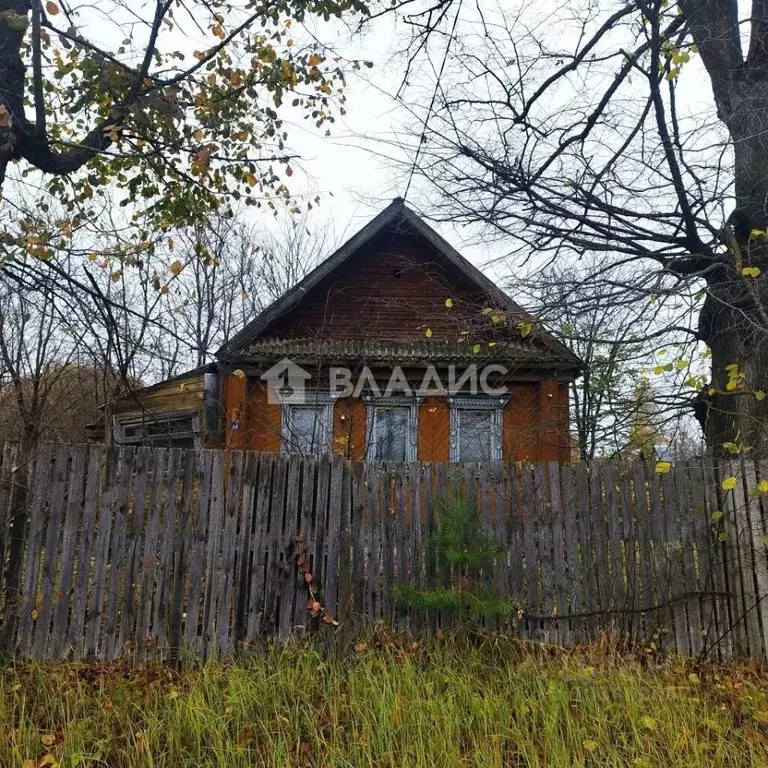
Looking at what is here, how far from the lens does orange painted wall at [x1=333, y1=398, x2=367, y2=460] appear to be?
1057cm

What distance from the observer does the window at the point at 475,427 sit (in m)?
10.9

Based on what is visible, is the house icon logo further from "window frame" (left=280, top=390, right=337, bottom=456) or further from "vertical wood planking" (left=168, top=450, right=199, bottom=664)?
"vertical wood planking" (left=168, top=450, right=199, bottom=664)

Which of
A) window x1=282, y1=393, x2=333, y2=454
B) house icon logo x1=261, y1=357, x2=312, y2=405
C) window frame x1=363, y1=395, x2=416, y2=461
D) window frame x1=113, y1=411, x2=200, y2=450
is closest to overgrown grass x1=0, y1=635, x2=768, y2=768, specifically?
window x1=282, y1=393, x2=333, y2=454

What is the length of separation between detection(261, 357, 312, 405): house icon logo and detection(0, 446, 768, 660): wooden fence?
5.49 metres

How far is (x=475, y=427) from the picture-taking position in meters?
11.0

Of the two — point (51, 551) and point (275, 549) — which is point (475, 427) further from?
point (51, 551)

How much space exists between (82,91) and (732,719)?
6.95 m

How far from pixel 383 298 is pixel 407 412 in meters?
2.24

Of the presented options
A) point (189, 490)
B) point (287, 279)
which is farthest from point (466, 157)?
point (287, 279)

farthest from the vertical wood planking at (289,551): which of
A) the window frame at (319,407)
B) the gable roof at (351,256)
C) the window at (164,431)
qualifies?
the window at (164,431)

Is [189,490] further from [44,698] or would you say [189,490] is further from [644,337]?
[644,337]

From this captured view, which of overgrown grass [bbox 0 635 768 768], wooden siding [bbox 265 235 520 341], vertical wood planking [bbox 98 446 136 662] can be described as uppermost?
wooden siding [bbox 265 235 520 341]

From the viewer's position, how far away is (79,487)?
15.8 ft

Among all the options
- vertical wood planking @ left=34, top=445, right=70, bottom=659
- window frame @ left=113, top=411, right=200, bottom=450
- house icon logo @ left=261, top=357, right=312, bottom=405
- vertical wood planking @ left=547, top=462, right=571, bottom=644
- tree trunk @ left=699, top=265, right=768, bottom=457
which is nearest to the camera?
vertical wood planking @ left=34, top=445, right=70, bottom=659
